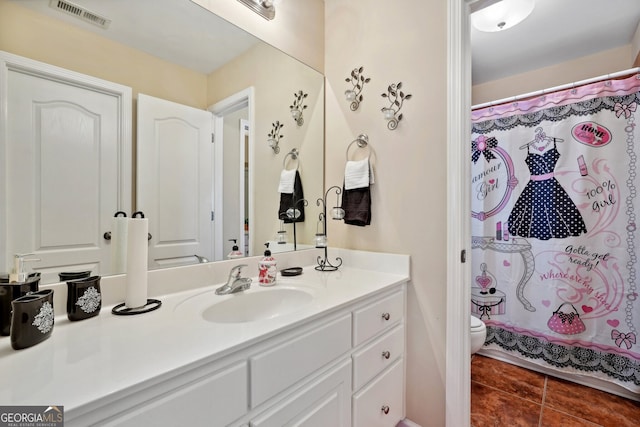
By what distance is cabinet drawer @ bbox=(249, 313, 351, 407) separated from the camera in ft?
2.34

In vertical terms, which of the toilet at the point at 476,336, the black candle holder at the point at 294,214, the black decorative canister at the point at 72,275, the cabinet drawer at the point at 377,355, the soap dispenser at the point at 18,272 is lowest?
the toilet at the point at 476,336

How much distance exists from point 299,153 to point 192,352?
48.1 inches

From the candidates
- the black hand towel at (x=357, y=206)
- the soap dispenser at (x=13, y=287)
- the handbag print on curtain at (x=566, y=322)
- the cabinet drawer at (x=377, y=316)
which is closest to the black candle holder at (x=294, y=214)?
the black hand towel at (x=357, y=206)

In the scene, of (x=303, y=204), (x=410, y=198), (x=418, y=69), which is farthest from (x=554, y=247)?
(x=303, y=204)

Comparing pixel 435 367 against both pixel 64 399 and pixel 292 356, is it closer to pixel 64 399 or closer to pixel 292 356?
pixel 292 356

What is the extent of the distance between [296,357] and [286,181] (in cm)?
99

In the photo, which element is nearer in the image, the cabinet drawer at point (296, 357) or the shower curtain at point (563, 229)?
the cabinet drawer at point (296, 357)

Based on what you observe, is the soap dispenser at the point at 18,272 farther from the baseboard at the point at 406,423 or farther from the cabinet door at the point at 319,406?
the baseboard at the point at 406,423

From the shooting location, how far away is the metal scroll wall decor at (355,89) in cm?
155

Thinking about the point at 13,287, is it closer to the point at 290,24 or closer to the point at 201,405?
the point at 201,405

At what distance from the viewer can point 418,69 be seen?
134 cm

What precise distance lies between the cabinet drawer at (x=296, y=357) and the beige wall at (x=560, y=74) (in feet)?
8.81

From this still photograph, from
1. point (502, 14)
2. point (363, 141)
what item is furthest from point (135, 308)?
point (502, 14)

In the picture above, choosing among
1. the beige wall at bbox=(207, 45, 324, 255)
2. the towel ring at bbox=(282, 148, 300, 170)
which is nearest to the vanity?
the beige wall at bbox=(207, 45, 324, 255)
